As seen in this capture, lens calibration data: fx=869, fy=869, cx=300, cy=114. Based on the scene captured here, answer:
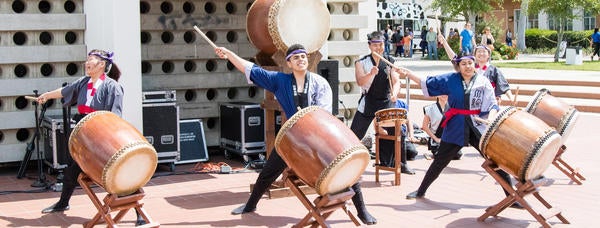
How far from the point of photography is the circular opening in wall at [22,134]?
9719mm

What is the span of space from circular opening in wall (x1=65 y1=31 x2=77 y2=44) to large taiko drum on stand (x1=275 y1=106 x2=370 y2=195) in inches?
174

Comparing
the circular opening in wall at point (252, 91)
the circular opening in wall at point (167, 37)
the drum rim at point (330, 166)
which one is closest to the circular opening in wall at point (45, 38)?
the circular opening in wall at point (167, 37)

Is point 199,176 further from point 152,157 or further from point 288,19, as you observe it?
point 152,157

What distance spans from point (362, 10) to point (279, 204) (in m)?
4.46

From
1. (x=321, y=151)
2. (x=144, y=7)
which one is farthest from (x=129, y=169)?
(x=144, y=7)

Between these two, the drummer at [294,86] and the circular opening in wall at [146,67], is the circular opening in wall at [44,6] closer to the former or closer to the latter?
the circular opening in wall at [146,67]

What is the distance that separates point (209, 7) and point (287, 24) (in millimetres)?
3103

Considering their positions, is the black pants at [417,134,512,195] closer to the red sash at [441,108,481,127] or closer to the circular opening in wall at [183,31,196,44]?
the red sash at [441,108,481,127]

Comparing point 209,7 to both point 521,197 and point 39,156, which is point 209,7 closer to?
point 39,156

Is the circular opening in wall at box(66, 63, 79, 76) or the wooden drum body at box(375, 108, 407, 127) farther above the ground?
the circular opening in wall at box(66, 63, 79, 76)

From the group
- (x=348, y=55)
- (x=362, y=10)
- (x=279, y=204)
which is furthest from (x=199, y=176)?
(x=362, y=10)

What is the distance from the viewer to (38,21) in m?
9.34

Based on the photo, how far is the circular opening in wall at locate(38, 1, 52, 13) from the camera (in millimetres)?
9562

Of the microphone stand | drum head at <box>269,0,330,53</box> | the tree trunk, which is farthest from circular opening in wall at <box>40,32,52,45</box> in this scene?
the tree trunk
